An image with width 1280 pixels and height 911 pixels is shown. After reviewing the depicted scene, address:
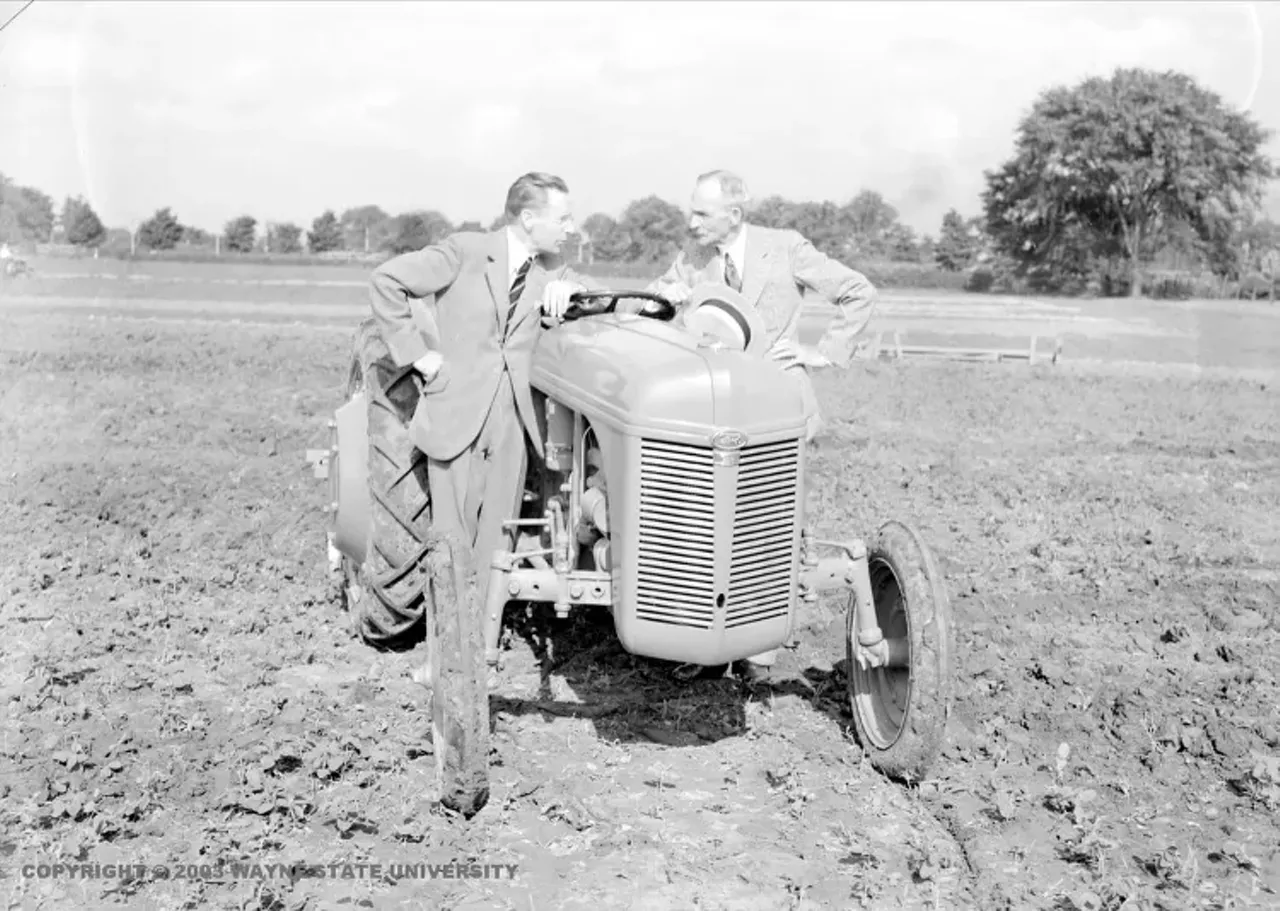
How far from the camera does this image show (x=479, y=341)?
18.2 ft

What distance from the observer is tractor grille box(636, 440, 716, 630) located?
444cm

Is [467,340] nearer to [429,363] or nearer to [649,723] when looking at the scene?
[429,363]

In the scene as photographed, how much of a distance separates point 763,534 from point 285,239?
5064 centimetres

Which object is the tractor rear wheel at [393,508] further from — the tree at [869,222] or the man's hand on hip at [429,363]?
the tree at [869,222]

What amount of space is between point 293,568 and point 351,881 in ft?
12.4

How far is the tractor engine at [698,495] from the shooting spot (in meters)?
4.43

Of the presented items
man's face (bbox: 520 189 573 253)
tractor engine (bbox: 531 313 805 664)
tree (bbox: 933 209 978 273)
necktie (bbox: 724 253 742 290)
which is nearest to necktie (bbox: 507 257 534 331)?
man's face (bbox: 520 189 573 253)

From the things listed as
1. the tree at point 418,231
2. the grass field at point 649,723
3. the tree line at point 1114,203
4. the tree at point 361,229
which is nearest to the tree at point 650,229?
the tree line at point 1114,203

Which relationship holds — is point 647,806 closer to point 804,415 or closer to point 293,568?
point 804,415

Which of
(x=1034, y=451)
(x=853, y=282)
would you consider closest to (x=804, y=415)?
(x=853, y=282)

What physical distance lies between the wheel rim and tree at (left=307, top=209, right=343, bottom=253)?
47.6 meters

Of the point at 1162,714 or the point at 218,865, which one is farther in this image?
the point at 1162,714

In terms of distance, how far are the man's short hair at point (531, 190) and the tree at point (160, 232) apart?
145ft

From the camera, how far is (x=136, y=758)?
189 inches
